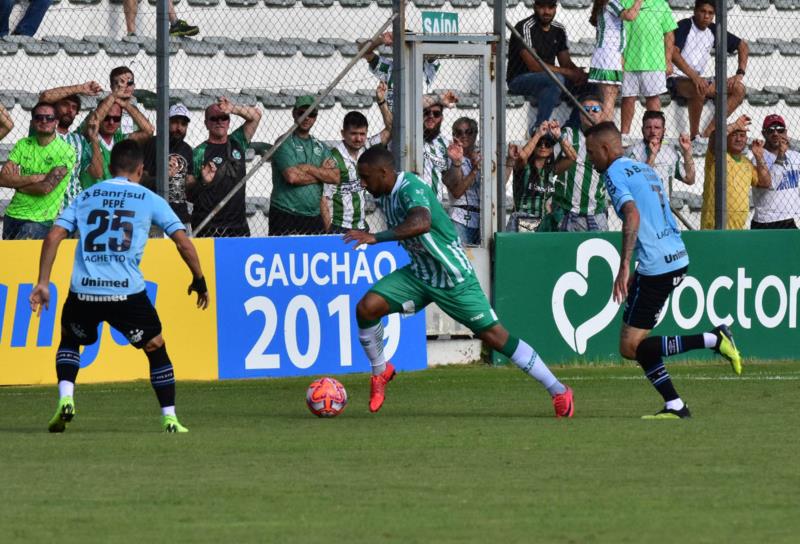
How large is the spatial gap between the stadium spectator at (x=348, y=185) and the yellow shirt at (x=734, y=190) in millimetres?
3791

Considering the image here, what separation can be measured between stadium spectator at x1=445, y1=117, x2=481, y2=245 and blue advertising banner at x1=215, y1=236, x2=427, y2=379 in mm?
1364

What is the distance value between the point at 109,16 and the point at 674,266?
9.65 m

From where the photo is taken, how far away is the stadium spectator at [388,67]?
57.3 ft

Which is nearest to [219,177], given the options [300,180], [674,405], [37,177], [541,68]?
[300,180]

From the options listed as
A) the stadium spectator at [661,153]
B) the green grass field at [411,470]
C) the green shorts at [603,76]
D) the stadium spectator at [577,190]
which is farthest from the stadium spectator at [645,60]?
the green grass field at [411,470]

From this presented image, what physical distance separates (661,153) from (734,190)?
0.92 meters

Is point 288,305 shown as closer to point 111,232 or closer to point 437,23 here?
point 437,23

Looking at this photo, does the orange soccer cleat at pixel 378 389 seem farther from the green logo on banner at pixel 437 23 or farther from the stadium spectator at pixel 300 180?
the green logo on banner at pixel 437 23

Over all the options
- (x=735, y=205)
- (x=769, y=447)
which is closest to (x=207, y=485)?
(x=769, y=447)

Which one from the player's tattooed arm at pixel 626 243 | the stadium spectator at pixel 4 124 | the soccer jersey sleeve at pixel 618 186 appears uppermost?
the stadium spectator at pixel 4 124

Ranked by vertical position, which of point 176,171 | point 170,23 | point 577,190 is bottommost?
point 577,190

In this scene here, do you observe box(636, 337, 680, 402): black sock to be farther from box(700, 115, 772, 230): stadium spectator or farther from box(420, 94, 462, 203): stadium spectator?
box(700, 115, 772, 230): stadium spectator

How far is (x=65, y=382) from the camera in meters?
11.3

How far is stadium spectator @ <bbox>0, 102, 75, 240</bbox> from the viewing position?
15.6 metres
